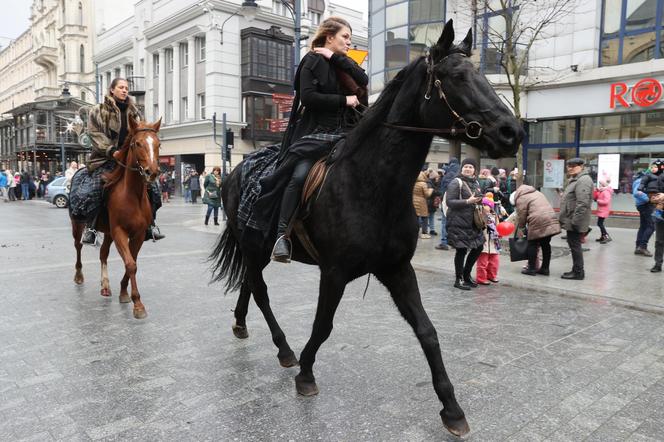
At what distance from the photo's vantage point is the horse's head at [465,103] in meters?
2.78

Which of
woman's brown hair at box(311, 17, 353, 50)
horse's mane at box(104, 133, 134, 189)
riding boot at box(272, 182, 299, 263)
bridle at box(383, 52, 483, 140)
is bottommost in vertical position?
riding boot at box(272, 182, 299, 263)

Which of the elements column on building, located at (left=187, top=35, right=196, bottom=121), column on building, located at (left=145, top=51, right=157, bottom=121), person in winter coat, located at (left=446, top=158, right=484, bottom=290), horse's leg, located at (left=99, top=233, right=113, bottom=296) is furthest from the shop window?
column on building, located at (left=145, top=51, right=157, bottom=121)

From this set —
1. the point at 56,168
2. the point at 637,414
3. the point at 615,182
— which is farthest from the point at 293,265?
the point at 56,168

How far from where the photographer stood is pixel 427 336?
3311mm

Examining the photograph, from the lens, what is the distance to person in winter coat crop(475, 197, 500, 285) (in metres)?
8.16

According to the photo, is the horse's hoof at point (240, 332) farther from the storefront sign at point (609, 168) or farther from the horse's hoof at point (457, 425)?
the storefront sign at point (609, 168)

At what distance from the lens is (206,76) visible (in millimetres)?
33281

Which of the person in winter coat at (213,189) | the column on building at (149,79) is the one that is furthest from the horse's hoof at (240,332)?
the column on building at (149,79)

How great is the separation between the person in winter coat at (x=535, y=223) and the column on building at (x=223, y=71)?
2755 centimetres

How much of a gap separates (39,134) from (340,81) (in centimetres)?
4347

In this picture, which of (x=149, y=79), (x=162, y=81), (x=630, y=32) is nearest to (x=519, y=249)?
(x=630, y=32)

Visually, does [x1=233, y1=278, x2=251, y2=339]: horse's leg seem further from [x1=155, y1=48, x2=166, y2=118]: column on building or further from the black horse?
[x1=155, y1=48, x2=166, y2=118]: column on building

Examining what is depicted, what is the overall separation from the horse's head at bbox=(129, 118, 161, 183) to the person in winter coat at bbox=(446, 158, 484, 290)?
14.9ft

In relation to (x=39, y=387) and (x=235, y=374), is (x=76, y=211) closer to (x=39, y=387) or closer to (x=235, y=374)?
(x=39, y=387)
